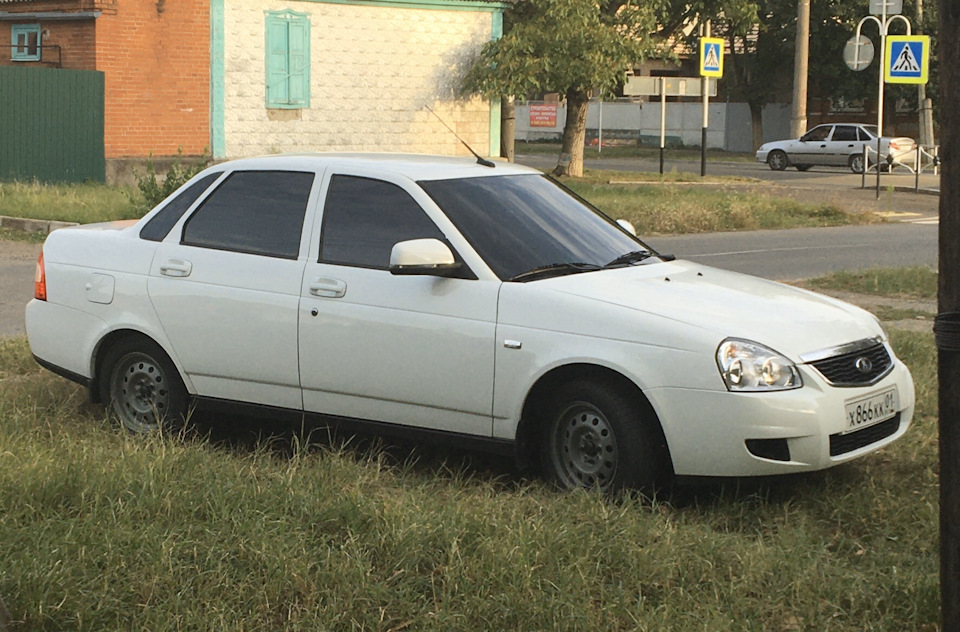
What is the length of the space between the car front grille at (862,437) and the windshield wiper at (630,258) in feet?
4.55

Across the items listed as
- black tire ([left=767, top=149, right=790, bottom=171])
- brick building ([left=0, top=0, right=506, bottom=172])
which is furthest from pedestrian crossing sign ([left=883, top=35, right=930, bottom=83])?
black tire ([left=767, top=149, right=790, bottom=171])

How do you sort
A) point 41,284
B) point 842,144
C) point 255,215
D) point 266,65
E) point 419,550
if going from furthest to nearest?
point 842,144
point 266,65
point 41,284
point 255,215
point 419,550

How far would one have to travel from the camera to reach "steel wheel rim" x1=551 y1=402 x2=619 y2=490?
577 centimetres

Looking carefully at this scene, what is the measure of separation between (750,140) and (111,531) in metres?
53.8

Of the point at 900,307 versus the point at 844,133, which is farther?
the point at 844,133

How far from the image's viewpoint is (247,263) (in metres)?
6.72

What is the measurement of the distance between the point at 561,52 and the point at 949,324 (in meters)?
24.9

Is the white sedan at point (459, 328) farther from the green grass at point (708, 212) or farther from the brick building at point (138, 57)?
the brick building at point (138, 57)

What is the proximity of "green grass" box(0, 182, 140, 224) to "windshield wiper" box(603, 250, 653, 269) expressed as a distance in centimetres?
1183

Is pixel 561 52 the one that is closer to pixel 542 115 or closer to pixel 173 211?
pixel 542 115

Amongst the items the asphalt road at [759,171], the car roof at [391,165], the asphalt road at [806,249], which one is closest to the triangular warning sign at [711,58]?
the asphalt road at [759,171]

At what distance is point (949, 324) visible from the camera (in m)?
3.99

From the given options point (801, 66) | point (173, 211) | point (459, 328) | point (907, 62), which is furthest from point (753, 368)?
point (801, 66)

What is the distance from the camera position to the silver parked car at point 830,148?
129 feet
